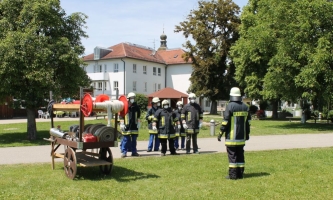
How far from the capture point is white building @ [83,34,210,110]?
2261 inches

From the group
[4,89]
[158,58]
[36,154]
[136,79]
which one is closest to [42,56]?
[4,89]

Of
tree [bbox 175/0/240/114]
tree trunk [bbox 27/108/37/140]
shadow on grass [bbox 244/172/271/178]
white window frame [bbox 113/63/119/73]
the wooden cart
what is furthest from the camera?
white window frame [bbox 113/63/119/73]

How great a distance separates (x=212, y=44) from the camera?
4747 cm

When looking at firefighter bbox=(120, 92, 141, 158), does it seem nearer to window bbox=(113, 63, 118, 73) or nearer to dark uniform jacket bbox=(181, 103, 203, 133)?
dark uniform jacket bbox=(181, 103, 203, 133)

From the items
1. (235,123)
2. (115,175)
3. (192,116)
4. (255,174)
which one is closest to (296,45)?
(192,116)

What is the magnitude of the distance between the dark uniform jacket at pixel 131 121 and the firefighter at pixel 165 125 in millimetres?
652

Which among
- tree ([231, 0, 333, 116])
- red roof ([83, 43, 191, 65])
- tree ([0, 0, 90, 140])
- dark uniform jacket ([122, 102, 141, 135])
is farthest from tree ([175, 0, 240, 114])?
dark uniform jacket ([122, 102, 141, 135])

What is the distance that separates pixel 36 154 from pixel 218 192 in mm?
7783

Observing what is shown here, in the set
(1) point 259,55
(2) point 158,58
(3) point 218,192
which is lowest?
(3) point 218,192

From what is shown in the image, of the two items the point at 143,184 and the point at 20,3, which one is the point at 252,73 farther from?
the point at 143,184

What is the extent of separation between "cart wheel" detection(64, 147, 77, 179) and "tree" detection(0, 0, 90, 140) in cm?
792

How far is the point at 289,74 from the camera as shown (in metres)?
25.5

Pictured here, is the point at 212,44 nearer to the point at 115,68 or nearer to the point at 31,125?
the point at 115,68

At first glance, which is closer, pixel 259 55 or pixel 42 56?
pixel 42 56
